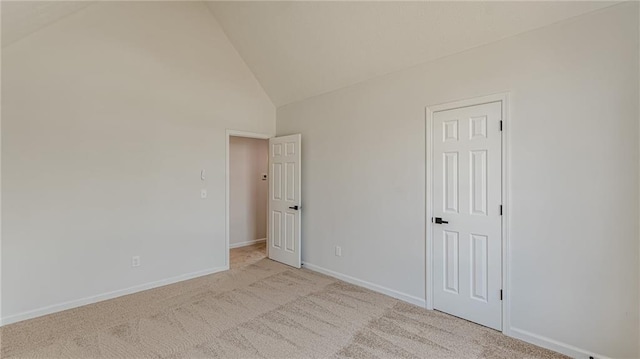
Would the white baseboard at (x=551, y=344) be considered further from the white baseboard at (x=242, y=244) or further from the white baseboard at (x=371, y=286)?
the white baseboard at (x=242, y=244)

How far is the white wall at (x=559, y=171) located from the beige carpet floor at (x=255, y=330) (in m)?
0.42

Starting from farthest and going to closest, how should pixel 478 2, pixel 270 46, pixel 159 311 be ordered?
pixel 270 46 → pixel 159 311 → pixel 478 2

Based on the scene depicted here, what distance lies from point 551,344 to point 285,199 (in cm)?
336

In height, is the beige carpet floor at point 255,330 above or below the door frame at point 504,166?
below

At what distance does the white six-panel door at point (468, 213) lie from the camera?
2.52 m

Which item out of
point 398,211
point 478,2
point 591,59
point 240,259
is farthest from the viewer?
point 240,259

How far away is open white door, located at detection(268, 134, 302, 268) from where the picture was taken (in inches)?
169

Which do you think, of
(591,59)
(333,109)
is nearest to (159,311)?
(333,109)

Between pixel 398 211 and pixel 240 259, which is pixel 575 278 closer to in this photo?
pixel 398 211

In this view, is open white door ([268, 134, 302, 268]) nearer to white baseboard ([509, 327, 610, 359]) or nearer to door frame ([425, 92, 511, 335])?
door frame ([425, 92, 511, 335])

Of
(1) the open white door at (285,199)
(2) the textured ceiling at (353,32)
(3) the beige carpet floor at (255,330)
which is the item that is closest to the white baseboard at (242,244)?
(1) the open white door at (285,199)

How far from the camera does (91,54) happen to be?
3086 mm

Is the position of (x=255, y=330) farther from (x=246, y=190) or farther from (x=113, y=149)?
(x=246, y=190)

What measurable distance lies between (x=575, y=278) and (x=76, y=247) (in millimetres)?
4476
